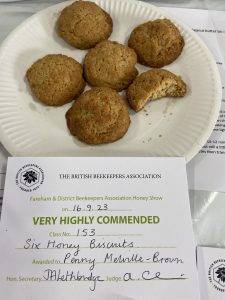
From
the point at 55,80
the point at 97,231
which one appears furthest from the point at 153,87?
the point at 97,231

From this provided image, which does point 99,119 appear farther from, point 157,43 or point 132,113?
point 157,43

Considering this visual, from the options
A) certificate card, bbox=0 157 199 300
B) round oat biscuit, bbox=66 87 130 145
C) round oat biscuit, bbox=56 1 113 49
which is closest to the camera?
certificate card, bbox=0 157 199 300

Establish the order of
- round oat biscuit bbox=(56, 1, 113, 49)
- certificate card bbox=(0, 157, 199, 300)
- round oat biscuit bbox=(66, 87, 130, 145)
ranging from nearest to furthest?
certificate card bbox=(0, 157, 199, 300)
round oat biscuit bbox=(66, 87, 130, 145)
round oat biscuit bbox=(56, 1, 113, 49)

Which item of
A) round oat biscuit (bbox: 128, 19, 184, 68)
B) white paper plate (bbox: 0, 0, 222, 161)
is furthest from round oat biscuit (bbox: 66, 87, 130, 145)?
round oat biscuit (bbox: 128, 19, 184, 68)

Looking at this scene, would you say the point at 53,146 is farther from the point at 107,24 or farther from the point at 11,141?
the point at 107,24

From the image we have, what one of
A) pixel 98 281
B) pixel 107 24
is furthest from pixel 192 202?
pixel 107 24

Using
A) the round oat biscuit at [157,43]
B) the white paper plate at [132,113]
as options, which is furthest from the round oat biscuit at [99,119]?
the round oat biscuit at [157,43]

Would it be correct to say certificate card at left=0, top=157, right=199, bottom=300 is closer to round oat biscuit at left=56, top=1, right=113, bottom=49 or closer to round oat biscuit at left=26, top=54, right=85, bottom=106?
round oat biscuit at left=26, top=54, right=85, bottom=106
